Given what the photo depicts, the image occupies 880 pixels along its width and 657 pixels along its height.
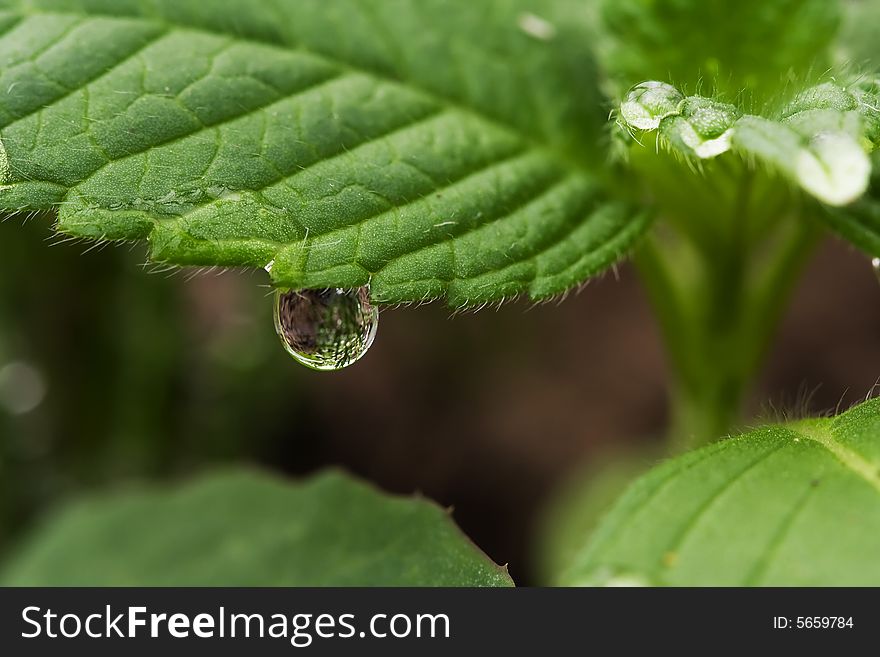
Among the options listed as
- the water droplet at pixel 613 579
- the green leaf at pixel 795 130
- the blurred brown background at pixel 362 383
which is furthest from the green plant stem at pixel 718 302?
the blurred brown background at pixel 362 383

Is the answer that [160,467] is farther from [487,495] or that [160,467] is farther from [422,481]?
[487,495]

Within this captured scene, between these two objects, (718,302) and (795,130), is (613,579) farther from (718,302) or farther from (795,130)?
(718,302)

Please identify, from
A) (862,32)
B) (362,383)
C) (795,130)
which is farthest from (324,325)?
(362,383)

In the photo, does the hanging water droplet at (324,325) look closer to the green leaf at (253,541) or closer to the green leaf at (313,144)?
the green leaf at (313,144)

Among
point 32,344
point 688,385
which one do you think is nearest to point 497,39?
point 688,385

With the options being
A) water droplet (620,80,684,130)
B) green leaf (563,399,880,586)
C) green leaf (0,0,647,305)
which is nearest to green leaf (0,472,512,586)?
green leaf (563,399,880,586)

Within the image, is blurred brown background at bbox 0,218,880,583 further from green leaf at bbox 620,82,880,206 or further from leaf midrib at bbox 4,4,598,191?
green leaf at bbox 620,82,880,206

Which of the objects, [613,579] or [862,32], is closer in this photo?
[613,579]
